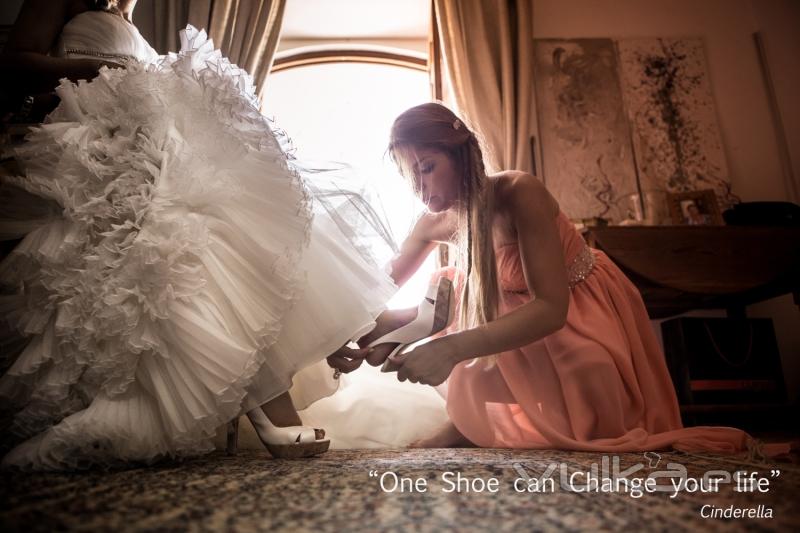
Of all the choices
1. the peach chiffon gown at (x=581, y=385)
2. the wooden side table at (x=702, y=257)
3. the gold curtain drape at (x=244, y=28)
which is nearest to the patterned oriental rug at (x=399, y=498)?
the peach chiffon gown at (x=581, y=385)

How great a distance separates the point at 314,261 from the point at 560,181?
2.08m

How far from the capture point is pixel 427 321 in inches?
40.4

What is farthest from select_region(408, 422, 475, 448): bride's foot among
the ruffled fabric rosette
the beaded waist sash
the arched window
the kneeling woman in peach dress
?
the arched window

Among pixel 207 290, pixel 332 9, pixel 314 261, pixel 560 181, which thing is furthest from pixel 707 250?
pixel 332 9

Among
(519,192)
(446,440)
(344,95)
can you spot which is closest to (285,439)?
(446,440)

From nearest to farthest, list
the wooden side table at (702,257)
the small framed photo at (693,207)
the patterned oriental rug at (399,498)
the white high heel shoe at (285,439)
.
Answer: the patterned oriental rug at (399,498), the white high heel shoe at (285,439), the wooden side table at (702,257), the small framed photo at (693,207)

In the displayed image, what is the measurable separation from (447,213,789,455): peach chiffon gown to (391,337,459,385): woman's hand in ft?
1.12

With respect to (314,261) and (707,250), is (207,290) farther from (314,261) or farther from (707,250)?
(707,250)

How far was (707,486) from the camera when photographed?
601 mm

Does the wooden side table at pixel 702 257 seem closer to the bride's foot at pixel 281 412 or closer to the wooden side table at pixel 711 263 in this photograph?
the wooden side table at pixel 711 263

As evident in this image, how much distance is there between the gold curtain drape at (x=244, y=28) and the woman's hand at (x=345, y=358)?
1.99m

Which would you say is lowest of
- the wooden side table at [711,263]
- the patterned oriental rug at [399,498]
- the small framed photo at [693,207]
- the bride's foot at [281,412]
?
the patterned oriental rug at [399,498]

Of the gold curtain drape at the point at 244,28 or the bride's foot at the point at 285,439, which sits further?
the gold curtain drape at the point at 244,28

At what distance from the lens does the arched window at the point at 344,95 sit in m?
3.01
